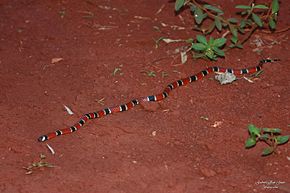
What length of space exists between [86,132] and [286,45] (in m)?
4.24

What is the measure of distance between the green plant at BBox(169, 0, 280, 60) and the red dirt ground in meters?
0.23

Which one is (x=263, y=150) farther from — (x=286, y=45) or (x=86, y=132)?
(x=286, y=45)

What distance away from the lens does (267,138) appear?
7234 millimetres

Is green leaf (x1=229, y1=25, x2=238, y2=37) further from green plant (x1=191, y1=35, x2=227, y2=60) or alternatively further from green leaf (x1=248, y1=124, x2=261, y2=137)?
green leaf (x1=248, y1=124, x2=261, y2=137)

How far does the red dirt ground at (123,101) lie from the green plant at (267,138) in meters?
0.13

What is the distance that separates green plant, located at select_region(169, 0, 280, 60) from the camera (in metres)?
8.95

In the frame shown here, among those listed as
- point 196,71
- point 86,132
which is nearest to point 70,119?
point 86,132

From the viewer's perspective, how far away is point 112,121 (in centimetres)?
796

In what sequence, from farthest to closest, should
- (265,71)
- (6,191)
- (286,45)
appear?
1. (286,45)
2. (265,71)
3. (6,191)

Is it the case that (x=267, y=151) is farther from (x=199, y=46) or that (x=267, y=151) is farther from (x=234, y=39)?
(x=234, y=39)

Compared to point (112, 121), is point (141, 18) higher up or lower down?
higher up

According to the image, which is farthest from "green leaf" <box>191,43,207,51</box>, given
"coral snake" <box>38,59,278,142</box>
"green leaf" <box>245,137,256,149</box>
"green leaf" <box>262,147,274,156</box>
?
"green leaf" <box>262,147,274,156</box>

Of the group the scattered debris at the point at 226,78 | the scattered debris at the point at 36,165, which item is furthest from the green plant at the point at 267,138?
the scattered debris at the point at 36,165

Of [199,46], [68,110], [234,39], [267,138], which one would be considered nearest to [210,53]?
[199,46]
